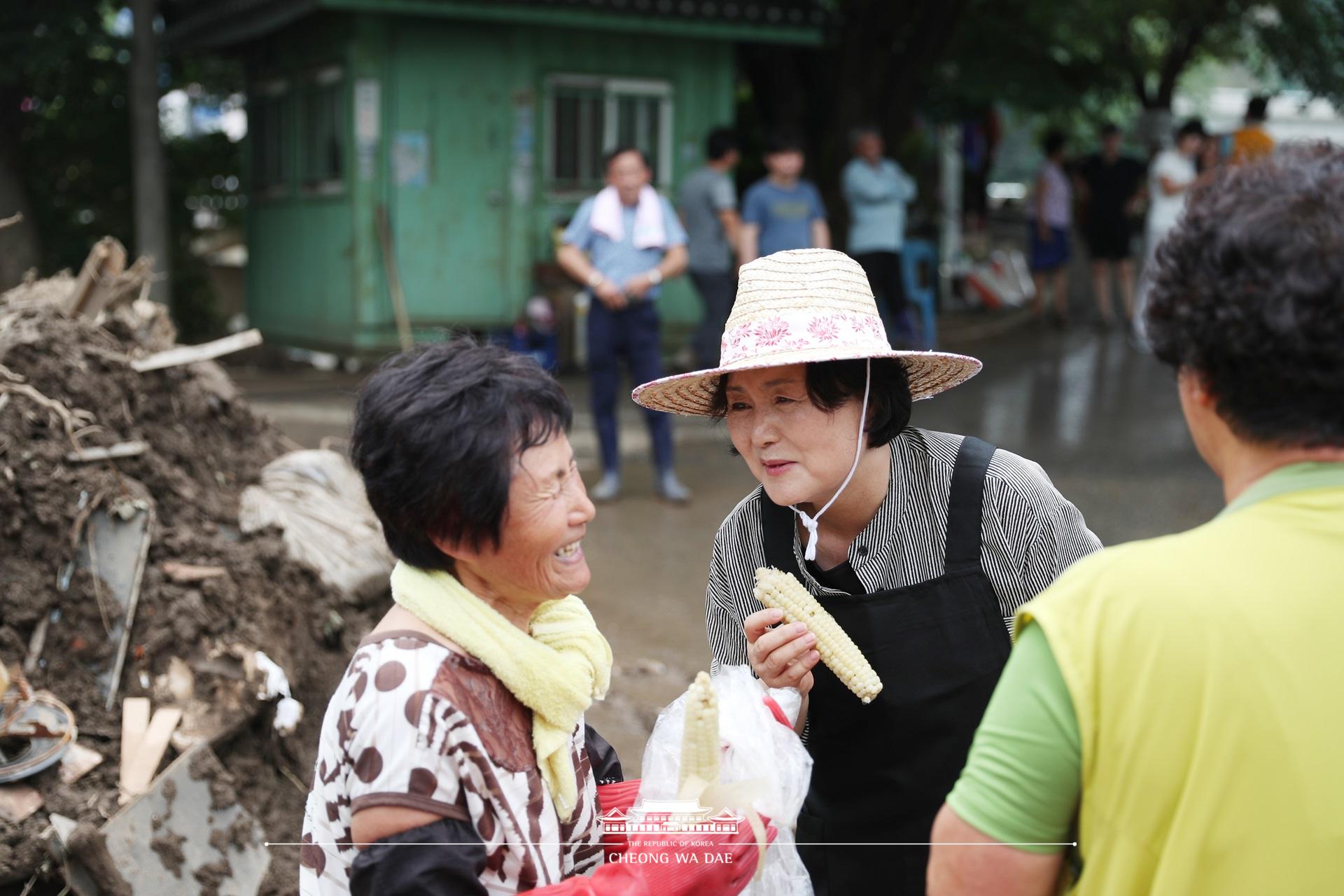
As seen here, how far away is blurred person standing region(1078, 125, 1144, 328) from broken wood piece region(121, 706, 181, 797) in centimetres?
1384

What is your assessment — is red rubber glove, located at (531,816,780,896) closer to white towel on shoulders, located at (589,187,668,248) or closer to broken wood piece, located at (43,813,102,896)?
broken wood piece, located at (43,813,102,896)

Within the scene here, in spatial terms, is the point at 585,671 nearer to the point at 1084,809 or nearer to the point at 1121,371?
the point at 1084,809

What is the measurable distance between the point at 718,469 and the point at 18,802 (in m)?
5.88

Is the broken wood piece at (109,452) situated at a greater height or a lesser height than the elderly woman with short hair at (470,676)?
lesser

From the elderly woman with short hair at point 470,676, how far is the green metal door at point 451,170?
10.6 metres

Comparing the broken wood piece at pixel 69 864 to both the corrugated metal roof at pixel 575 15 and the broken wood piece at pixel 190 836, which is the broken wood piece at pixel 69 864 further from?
the corrugated metal roof at pixel 575 15

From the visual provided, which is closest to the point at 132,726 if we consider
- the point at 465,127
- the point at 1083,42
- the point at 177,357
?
the point at 177,357

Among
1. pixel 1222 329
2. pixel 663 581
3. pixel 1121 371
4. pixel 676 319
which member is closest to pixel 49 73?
pixel 676 319

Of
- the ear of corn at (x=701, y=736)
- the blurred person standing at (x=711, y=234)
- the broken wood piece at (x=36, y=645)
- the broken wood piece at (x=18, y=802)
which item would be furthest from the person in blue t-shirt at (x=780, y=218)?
the ear of corn at (x=701, y=736)

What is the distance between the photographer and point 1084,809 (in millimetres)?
1370

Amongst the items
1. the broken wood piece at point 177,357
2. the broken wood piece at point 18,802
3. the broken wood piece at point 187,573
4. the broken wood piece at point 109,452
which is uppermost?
the broken wood piece at point 177,357

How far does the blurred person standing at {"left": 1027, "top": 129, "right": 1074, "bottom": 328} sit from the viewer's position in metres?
16.1

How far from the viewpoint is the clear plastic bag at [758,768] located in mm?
1873

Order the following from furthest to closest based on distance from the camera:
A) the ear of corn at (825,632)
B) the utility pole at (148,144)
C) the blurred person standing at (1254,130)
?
the utility pole at (148,144) < the blurred person standing at (1254,130) < the ear of corn at (825,632)
